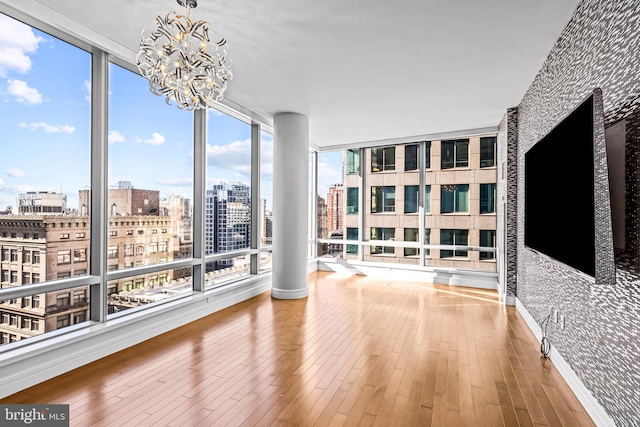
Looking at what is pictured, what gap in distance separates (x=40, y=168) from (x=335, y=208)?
5549 millimetres

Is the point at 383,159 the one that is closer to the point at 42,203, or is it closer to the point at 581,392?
the point at 581,392

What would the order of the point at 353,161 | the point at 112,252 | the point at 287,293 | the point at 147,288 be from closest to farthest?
the point at 112,252
the point at 147,288
the point at 287,293
the point at 353,161

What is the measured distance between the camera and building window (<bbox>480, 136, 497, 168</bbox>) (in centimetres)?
607

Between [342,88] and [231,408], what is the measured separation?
3567 mm

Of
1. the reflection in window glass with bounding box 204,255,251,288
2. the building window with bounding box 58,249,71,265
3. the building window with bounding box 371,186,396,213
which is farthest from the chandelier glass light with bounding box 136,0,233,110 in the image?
the building window with bounding box 371,186,396,213

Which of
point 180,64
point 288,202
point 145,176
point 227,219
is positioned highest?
point 180,64

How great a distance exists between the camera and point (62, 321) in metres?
2.92

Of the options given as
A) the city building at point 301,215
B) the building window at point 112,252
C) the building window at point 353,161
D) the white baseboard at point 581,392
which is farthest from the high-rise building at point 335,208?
the building window at point 112,252

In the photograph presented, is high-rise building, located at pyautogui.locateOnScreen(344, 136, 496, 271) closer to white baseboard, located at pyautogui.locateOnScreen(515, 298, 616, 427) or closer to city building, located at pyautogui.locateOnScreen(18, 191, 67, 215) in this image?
white baseboard, located at pyautogui.locateOnScreen(515, 298, 616, 427)

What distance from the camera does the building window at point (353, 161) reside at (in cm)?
737

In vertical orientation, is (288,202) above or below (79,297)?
above

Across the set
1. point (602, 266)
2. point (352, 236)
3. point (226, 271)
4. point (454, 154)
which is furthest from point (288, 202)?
point (602, 266)

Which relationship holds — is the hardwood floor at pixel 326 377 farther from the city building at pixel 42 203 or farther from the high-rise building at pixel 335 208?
the high-rise building at pixel 335 208

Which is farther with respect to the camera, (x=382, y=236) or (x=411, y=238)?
(x=382, y=236)
